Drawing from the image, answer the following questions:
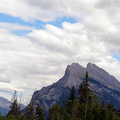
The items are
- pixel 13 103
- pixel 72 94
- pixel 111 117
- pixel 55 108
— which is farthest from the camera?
pixel 13 103

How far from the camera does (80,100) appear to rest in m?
81.8

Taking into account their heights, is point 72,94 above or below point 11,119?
above

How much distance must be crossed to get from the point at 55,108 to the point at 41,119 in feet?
27.3

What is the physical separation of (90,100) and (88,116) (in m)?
13.8

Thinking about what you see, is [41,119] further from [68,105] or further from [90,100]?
[90,100]

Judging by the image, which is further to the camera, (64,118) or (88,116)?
(64,118)

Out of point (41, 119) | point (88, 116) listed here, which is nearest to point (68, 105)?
point (41, 119)

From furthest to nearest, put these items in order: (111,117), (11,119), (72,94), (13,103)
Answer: (13,103) < (72,94) < (11,119) < (111,117)

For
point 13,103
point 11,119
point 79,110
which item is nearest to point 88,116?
point 79,110

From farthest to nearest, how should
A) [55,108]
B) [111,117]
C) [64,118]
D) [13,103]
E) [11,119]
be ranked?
[13,103], [55,108], [64,118], [11,119], [111,117]

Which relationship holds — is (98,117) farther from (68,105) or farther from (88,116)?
(68,105)

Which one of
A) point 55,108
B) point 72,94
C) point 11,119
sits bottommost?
point 11,119

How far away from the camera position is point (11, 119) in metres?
72.4

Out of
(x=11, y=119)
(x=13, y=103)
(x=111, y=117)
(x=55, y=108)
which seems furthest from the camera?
(x=13, y=103)
